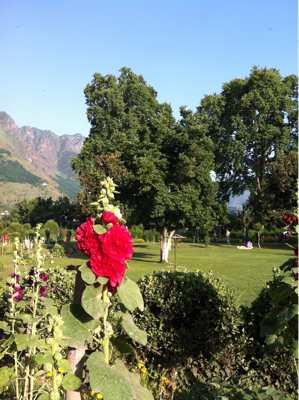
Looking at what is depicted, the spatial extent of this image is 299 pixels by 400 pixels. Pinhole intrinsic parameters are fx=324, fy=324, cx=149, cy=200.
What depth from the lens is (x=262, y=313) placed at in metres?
3.69

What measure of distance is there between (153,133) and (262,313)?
1412 cm

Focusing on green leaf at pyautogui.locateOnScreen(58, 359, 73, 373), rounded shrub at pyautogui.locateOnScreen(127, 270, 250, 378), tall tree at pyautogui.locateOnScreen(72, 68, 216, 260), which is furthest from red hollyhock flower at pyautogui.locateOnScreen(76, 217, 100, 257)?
tall tree at pyautogui.locateOnScreen(72, 68, 216, 260)

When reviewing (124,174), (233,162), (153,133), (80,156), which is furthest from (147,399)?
(80,156)

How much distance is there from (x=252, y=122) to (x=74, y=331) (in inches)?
1229

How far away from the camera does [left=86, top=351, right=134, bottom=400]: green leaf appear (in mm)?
1301

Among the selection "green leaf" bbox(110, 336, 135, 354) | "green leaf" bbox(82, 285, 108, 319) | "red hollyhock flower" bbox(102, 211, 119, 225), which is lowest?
"green leaf" bbox(110, 336, 135, 354)

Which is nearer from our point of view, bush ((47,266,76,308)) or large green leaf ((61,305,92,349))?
large green leaf ((61,305,92,349))

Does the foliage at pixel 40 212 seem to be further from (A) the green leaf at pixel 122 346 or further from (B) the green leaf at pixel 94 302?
(B) the green leaf at pixel 94 302

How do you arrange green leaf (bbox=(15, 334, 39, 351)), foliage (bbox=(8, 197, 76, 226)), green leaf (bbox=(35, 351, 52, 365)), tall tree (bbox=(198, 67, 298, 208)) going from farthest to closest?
foliage (bbox=(8, 197, 76, 226)) < tall tree (bbox=(198, 67, 298, 208)) < green leaf (bbox=(15, 334, 39, 351)) < green leaf (bbox=(35, 351, 52, 365))

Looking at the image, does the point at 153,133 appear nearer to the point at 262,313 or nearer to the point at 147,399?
the point at 262,313

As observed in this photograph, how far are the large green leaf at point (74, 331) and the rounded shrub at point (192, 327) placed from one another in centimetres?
240

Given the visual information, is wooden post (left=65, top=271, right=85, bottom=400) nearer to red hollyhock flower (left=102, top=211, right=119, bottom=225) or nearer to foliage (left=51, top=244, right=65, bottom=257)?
red hollyhock flower (left=102, top=211, right=119, bottom=225)

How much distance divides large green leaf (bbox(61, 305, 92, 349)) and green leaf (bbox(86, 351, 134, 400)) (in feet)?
0.27

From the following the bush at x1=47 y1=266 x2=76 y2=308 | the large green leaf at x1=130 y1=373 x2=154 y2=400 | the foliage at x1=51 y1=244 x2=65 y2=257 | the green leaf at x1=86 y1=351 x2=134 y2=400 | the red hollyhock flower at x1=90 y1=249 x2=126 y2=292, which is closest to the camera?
the green leaf at x1=86 y1=351 x2=134 y2=400
